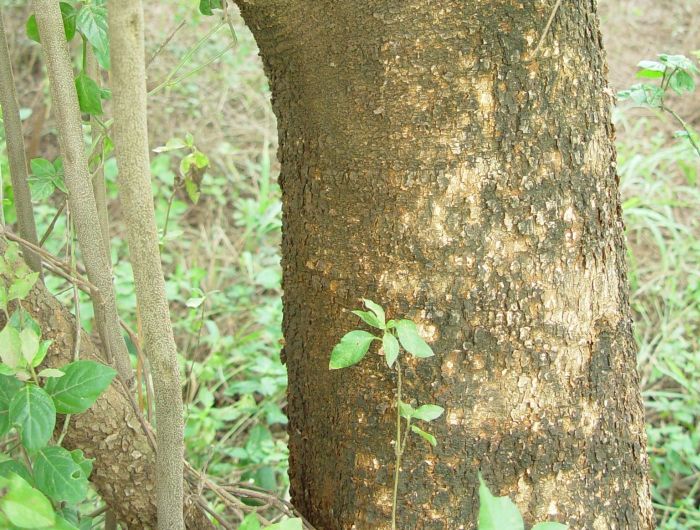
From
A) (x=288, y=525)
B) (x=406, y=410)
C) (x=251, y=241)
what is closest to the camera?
(x=288, y=525)

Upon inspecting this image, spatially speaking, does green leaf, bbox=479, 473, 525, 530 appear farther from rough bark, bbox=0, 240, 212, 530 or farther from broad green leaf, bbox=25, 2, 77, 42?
broad green leaf, bbox=25, 2, 77, 42

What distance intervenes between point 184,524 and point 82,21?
694mm

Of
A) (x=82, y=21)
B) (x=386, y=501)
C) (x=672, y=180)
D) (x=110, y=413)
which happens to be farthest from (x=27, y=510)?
(x=672, y=180)

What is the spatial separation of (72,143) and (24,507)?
0.45 metres

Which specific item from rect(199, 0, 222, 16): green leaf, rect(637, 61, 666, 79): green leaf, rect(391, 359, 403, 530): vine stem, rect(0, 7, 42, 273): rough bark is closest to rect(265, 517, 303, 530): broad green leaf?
rect(391, 359, 403, 530): vine stem

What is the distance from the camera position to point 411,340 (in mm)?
905

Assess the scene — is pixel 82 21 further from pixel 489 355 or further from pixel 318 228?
pixel 489 355

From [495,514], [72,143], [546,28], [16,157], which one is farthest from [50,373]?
[546,28]

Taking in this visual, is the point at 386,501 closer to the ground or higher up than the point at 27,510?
closer to the ground

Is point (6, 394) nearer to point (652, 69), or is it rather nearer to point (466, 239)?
point (466, 239)

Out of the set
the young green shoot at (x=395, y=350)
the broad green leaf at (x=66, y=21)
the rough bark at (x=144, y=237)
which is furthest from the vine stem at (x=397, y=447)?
the broad green leaf at (x=66, y=21)

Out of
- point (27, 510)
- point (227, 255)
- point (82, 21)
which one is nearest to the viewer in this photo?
point (27, 510)

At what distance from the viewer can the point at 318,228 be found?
1054mm

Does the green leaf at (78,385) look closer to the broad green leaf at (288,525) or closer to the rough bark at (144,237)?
the rough bark at (144,237)
